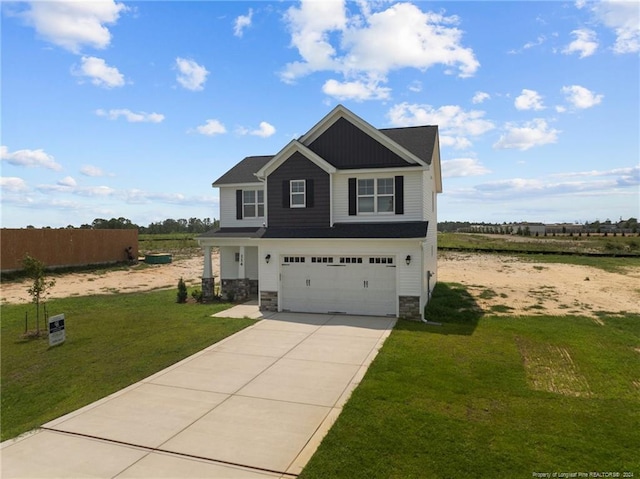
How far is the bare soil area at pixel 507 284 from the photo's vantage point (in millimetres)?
17297

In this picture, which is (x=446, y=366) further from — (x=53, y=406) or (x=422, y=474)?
(x=53, y=406)

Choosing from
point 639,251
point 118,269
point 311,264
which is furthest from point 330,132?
point 639,251

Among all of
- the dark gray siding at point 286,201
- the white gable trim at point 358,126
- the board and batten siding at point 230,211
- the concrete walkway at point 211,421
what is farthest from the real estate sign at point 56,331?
the white gable trim at point 358,126

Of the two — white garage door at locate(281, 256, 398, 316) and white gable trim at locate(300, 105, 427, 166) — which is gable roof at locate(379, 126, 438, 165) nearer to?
white gable trim at locate(300, 105, 427, 166)

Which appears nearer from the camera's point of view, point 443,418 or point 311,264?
point 443,418

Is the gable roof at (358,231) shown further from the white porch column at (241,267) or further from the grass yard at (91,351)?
the grass yard at (91,351)

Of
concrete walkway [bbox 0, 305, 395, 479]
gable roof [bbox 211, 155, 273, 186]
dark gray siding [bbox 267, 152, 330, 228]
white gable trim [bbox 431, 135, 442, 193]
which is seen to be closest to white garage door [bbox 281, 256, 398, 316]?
dark gray siding [bbox 267, 152, 330, 228]

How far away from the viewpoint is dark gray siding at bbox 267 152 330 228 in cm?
1669

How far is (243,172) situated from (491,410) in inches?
673

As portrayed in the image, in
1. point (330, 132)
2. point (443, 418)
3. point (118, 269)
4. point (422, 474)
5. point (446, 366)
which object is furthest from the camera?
point (118, 269)

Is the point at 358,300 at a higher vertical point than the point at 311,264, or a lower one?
lower

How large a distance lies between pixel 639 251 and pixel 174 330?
47.0 m

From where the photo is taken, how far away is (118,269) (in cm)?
3375

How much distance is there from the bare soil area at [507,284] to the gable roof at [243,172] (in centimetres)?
763
